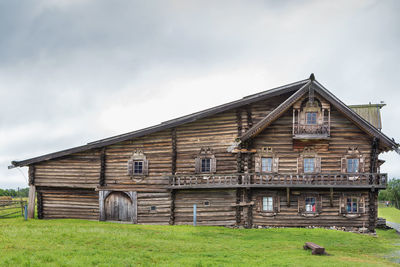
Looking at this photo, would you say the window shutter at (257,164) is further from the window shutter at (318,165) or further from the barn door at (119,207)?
the barn door at (119,207)

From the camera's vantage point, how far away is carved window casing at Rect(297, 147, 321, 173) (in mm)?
25547

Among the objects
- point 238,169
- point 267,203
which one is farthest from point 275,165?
point 267,203

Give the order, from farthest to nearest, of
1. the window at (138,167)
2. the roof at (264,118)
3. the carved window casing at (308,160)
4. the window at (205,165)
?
1. the window at (138,167)
2. the window at (205,165)
3. the carved window casing at (308,160)
4. the roof at (264,118)

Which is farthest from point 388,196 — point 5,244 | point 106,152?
point 5,244

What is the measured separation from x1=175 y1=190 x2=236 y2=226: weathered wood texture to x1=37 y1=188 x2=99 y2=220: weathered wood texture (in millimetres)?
7049

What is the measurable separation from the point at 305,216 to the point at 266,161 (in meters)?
4.95

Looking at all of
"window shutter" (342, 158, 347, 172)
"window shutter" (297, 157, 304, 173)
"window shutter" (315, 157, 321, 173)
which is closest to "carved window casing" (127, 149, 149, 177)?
"window shutter" (297, 157, 304, 173)

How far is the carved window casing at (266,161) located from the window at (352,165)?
17.3 feet

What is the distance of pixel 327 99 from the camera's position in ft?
81.6

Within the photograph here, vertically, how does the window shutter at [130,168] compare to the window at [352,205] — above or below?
above

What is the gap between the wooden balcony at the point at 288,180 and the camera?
2427 cm

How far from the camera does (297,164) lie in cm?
2561

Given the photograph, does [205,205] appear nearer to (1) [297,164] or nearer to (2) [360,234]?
(1) [297,164]

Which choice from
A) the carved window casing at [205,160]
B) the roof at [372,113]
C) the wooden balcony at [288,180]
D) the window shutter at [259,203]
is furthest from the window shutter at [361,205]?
the carved window casing at [205,160]
